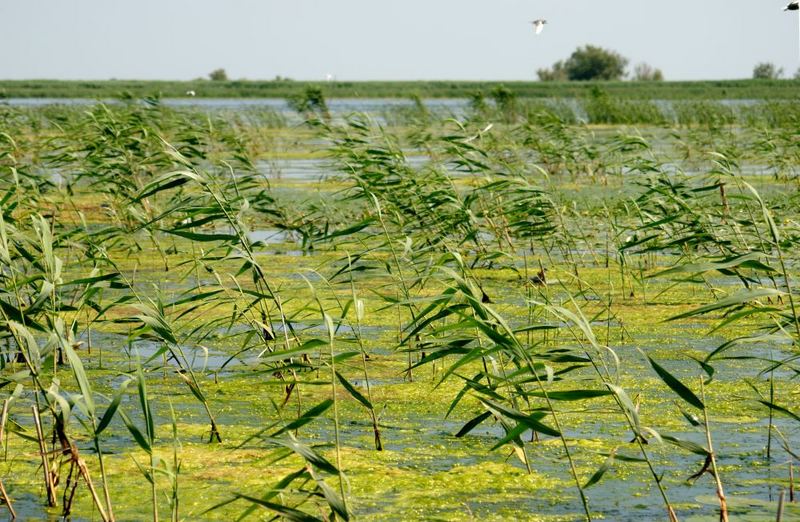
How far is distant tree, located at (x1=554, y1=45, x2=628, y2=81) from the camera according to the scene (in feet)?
263

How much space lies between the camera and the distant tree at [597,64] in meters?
80.1

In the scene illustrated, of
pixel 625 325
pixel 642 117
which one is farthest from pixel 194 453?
pixel 642 117

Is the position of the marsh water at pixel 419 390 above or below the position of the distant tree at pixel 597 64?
below

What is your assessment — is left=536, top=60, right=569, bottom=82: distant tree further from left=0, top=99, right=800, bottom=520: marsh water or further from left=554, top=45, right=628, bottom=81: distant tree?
left=0, top=99, right=800, bottom=520: marsh water

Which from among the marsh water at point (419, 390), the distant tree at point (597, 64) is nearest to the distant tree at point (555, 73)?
the distant tree at point (597, 64)

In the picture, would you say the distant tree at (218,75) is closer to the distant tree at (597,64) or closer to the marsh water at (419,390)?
the distant tree at (597,64)

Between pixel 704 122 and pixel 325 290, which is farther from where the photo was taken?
pixel 704 122

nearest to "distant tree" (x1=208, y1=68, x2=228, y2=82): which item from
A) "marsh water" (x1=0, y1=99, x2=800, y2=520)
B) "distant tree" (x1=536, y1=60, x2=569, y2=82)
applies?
"distant tree" (x1=536, y1=60, x2=569, y2=82)

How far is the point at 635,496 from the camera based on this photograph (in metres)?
3.82

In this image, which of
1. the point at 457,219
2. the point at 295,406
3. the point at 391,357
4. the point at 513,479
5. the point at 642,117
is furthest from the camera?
the point at 642,117

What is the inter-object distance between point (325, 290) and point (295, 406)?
8.73ft

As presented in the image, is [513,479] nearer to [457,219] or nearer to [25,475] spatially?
[25,475]

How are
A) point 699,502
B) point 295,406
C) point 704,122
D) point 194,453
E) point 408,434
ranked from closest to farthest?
point 699,502 < point 194,453 < point 408,434 < point 295,406 < point 704,122

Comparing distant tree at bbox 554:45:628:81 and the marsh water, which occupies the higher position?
distant tree at bbox 554:45:628:81
